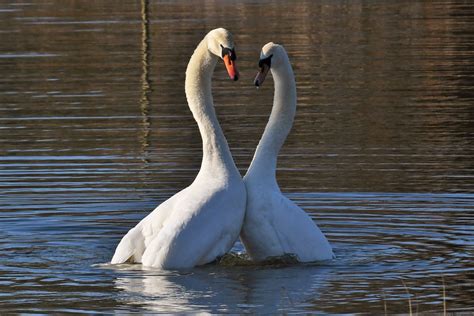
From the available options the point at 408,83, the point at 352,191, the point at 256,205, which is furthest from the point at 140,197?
the point at 408,83

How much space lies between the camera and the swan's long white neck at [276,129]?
36.2 ft

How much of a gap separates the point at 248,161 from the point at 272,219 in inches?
195

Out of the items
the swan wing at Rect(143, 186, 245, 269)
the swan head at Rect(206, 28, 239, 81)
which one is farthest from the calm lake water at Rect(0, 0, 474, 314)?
the swan head at Rect(206, 28, 239, 81)

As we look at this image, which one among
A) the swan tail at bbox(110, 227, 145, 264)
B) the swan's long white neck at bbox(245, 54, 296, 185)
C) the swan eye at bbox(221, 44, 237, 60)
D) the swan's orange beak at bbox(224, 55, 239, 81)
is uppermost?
the swan eye at bbox(221, 44, 237, 60)

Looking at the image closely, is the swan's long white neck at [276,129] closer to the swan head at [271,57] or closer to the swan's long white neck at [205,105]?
the swan head at [271,57]

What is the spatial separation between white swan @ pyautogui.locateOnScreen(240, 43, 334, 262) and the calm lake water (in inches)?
6.3

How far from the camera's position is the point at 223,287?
10.3 meters

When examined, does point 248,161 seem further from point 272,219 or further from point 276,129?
point 272,219

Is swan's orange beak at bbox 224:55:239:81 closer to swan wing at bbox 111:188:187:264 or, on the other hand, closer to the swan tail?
swan wing at bbox 111:188:187:264

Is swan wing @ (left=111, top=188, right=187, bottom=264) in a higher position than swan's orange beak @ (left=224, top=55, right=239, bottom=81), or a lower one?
lower

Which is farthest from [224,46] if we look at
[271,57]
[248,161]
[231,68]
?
[248,161]

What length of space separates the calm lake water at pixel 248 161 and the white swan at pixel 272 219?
16 centimetres

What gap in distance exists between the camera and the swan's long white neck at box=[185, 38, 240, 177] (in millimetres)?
10969

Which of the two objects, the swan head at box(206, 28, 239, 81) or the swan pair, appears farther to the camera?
the swan head at box(206, 28, 239, 81)
